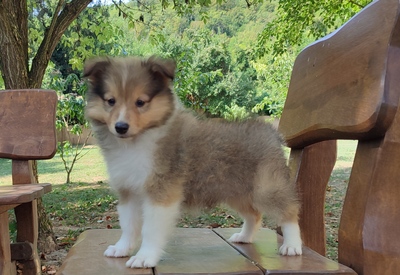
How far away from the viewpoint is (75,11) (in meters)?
4.62

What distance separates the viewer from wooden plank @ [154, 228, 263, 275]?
4.99 ft

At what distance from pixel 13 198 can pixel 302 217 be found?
3.87 feet

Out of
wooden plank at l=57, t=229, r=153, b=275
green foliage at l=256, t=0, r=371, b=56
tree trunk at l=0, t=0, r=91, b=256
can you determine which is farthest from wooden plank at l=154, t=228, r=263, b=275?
green foliage at l=256, t=0, r=371, b=56

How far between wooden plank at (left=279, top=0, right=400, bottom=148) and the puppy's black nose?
70 centimetres

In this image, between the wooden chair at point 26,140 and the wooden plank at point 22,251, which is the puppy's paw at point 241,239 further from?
the wooden plank at point 22,251

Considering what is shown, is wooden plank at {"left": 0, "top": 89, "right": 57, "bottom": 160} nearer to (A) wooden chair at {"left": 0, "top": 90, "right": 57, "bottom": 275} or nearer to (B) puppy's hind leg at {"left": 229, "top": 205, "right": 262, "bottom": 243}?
(A) wooden chair at {"left": 0, "top": 90, "right": 57, "bottom": 275}

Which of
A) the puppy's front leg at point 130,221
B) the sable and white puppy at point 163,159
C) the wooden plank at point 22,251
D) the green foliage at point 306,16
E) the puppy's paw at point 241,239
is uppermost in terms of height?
the green foliage at point 306,16

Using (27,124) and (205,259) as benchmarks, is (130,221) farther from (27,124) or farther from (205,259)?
(27,124)

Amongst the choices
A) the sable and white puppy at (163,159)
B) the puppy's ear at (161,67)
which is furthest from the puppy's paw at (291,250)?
the puppy's ear at (161,67)

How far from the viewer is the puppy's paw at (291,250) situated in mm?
1795

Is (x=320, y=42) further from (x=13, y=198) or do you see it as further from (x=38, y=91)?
(x=38, y=91)

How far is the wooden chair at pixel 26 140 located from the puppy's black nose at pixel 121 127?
1.30m

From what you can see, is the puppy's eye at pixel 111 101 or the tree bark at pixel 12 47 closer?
the puppy's eye at pixel 111 101

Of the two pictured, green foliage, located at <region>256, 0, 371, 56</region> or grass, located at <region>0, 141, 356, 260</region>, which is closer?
grass, located at <region>0, 141, 356, 260</region>
